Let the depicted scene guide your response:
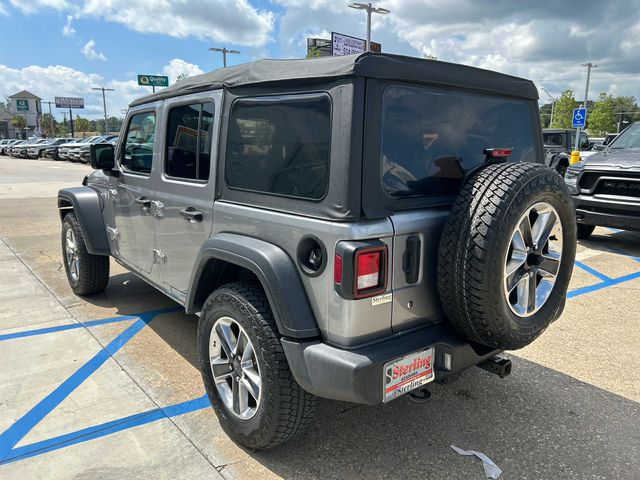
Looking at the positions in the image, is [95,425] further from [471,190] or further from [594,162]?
[594,162]

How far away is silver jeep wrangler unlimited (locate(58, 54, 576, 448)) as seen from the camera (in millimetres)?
2119

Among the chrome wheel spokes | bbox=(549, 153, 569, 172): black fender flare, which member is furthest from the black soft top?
bbox=(549, 153, 569, 172): black fender flare

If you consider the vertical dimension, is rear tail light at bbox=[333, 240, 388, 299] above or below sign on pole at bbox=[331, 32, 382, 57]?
below

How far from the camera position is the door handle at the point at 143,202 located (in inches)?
140

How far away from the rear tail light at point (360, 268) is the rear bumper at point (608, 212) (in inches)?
213

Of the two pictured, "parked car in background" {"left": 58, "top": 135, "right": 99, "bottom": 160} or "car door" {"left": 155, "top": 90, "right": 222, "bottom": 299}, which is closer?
"car door" {"left": 155, "top": 90, "right": 222, "bottom": 299}

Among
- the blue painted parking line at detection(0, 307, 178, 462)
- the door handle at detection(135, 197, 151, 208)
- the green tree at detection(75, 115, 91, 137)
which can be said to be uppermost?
the green tree at detection(75, 115, 91, 137)

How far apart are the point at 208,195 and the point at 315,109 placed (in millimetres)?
959

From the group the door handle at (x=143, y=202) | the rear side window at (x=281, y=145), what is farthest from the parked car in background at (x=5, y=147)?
the rear side window at (x=281, y=145)

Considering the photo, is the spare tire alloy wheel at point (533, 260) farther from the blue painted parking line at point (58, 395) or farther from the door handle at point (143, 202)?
the blue painted parking line at point (58, 395)

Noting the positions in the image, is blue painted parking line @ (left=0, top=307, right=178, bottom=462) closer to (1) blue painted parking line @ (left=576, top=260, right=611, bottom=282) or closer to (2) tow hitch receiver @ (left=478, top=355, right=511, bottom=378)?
(2) tow hitch receiver @ (left=478, top=355, right=511, bottom=378)

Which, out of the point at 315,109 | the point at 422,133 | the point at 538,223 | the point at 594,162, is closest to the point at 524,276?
the point at 538,223

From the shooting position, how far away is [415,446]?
2684 mm

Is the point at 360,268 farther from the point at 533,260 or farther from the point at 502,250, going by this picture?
the point at 533,260
